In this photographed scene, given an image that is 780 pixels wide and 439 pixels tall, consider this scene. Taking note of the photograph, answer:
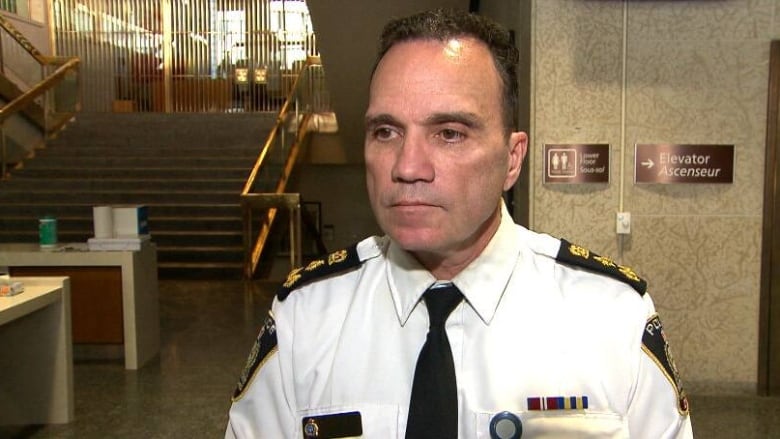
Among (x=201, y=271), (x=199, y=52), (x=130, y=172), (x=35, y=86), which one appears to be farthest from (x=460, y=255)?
(x=199, y=52)

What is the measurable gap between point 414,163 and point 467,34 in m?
0.24

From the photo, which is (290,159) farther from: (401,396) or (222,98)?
(401,396)

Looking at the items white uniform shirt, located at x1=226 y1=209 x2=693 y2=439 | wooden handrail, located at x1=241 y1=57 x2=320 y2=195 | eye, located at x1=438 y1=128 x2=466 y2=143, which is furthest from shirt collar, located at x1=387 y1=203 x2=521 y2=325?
wooden handrail, located at x1=241 y1=57 x2=320 y2=195

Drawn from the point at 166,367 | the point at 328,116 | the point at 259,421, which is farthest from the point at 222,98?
the point at 259,421

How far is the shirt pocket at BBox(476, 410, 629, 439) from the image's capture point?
111cm

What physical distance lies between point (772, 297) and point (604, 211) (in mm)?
1006

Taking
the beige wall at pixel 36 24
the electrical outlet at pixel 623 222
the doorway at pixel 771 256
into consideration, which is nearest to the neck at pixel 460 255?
the electrical outlet at pixel 623 222

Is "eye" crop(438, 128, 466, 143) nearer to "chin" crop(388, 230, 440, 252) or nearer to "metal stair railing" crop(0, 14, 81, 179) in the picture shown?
"chin" crop(388, 230, 440, 252)

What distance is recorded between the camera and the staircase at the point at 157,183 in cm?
796

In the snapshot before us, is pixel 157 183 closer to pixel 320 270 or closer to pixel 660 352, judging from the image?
pixel 320 270

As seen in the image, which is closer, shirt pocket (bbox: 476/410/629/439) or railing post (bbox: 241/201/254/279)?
shirt pocket (bbox: 476/410/629/439)

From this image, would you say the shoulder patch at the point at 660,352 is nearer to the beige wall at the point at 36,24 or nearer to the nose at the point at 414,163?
the nose at the point at 414,163

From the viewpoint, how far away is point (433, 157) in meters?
1.06

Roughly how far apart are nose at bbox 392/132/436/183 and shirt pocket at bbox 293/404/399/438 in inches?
15.6
